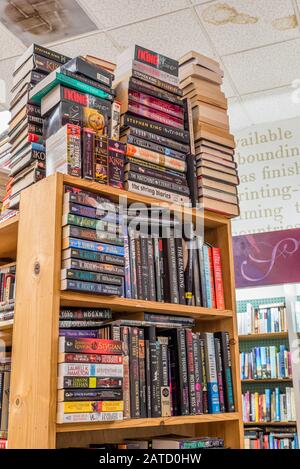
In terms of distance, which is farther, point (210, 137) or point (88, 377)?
point (210, 137)

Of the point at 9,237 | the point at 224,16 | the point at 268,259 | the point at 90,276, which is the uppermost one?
the point at 224,16

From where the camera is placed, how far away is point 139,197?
1.78 meters

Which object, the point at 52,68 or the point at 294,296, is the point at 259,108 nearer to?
the point at 294,296

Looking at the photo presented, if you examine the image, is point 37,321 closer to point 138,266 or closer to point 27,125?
point 138,266

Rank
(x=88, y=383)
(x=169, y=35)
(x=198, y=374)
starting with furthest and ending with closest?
(x=169, y=35) → (x=198, y=374) → (x=88, y=383)

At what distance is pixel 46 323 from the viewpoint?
1475mm

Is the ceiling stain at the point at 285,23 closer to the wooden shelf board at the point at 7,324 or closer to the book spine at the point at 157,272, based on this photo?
the book spine at the point at 157,272

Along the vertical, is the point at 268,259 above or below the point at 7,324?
above

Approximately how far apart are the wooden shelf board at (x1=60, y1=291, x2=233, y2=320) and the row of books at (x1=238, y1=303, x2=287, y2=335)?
2560 mm

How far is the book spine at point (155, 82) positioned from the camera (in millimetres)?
1910

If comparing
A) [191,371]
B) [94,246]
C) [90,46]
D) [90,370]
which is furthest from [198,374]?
[90,46]

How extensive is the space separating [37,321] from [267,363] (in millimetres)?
3197

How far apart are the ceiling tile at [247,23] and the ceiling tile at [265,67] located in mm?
85
